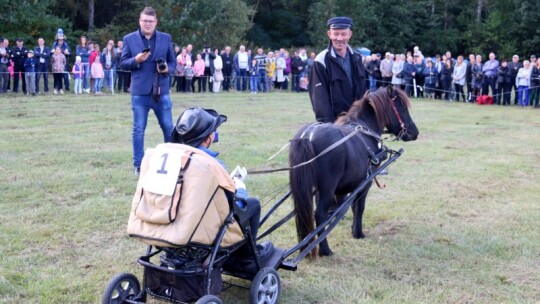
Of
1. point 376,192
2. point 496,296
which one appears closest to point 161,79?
point 376,192

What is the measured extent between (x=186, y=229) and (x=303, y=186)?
183 centimetres

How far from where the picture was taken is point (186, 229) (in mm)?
4043

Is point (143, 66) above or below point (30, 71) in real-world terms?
above

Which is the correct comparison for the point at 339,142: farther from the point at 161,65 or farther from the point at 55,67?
the point at 55,67

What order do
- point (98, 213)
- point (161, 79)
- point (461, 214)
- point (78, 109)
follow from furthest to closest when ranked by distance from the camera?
point (78, 109), point (161, 79), point (461, 214), point (98, 213)

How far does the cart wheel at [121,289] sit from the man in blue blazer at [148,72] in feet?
13.8

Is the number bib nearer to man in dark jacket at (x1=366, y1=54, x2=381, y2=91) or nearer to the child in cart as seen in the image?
the child in cart

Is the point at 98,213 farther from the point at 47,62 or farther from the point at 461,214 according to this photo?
the point at 47,62

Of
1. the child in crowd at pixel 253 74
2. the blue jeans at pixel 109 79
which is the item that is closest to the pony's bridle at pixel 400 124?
the blue jeans at pixel 109 79

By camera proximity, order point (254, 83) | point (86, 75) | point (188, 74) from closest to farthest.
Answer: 1. point (86, 75)
2. point (188, 74)
3. point (254, 83)

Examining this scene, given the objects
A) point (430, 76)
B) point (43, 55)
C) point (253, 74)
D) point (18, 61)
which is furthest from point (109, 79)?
point (430, 76)

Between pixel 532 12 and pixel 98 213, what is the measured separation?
42952 millimetres

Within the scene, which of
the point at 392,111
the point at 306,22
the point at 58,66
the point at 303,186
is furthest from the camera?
the point at 306,22

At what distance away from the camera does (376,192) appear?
8820 millimetres
